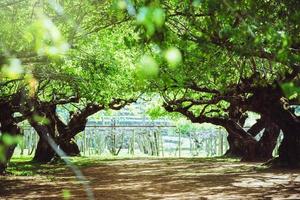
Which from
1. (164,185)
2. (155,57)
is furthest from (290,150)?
(155,57)

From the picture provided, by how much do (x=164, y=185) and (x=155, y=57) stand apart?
7358mm

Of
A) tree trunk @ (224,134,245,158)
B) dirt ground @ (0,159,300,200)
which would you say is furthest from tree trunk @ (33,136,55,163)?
tree trunk @ (224,134,245,158)

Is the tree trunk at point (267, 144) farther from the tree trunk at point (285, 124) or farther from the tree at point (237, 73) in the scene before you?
the tree trunk at point (285, 124)

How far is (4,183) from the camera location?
16469 mm

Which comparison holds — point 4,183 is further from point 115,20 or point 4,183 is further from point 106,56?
point 115,20

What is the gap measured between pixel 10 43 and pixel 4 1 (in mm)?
1405

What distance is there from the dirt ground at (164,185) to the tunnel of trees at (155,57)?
172 cm

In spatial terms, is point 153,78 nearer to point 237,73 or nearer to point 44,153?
point 237,73

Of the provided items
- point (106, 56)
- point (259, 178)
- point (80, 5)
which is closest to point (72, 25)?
point (80, 5)

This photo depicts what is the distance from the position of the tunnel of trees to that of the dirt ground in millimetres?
1716

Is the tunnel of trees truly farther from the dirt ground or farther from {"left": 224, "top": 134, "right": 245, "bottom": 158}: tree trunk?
{"left": 224, "top": 134, "right": 245, "bottom": 158}: tree trunk

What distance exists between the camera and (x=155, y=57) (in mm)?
8953

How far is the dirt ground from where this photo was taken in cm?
1300

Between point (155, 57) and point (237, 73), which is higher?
point (237, 73)
